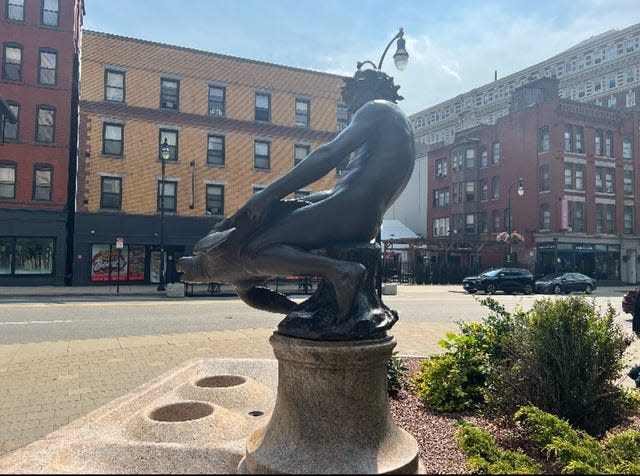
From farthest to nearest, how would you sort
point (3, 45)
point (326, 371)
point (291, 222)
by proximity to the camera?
1. point (3, 45)
2. point (291, 222)
3. point (326, 371)

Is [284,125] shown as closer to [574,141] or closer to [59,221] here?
[59,221]

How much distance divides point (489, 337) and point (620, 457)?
8.05 ft

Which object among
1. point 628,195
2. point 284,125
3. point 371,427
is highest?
point 284,125

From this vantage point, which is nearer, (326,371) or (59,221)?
(326,371)

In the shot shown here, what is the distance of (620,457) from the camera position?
12.6 feet

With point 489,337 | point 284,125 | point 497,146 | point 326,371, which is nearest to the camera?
point 326,371

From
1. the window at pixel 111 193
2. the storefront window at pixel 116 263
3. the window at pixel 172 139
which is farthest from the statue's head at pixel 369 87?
the window at pixel 172 139

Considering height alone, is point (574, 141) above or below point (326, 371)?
above

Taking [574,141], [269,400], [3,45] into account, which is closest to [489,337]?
[269,400]

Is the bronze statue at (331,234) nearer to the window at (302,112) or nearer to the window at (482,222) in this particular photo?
the window at (302,112)

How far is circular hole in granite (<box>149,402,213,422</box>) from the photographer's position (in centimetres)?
466

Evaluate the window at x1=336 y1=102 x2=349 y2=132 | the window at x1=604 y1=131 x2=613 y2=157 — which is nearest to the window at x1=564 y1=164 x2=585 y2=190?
the window at x1=604 y1=131 x2=613 y2=157

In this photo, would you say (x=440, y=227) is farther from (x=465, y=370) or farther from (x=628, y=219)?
(x=465, y=370)

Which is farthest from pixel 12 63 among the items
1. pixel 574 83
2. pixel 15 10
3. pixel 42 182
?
pixel 574 83
